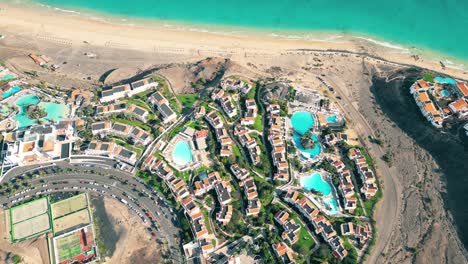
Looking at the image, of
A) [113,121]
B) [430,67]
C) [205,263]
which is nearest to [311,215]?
[205,263]

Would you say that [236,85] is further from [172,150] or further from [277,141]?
[172,150]

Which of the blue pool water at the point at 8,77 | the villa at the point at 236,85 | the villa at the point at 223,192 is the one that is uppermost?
the blue pool water at the point at 8,77

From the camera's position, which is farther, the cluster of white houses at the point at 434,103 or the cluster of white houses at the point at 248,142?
the cluster of white houses at the point at 434,103

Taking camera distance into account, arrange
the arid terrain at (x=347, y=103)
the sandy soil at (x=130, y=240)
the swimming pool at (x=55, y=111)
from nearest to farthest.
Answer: the sandy soil at (x=130, y=240) → the arid terrain at (x=347, y=103) → the swimming pool at (x=55, y=111)

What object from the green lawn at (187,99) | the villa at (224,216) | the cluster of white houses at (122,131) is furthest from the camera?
the green lawn at (187,99)

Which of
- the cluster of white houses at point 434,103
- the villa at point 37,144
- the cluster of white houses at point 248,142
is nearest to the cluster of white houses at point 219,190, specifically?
the cluster of white houses at point 248,142

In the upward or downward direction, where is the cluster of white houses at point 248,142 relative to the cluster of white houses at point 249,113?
downward

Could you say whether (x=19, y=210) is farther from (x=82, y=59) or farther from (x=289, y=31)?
(x=289, y=31)

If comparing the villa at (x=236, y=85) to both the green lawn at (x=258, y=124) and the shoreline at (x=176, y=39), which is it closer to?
the green lawn at (x=258, y=124)
